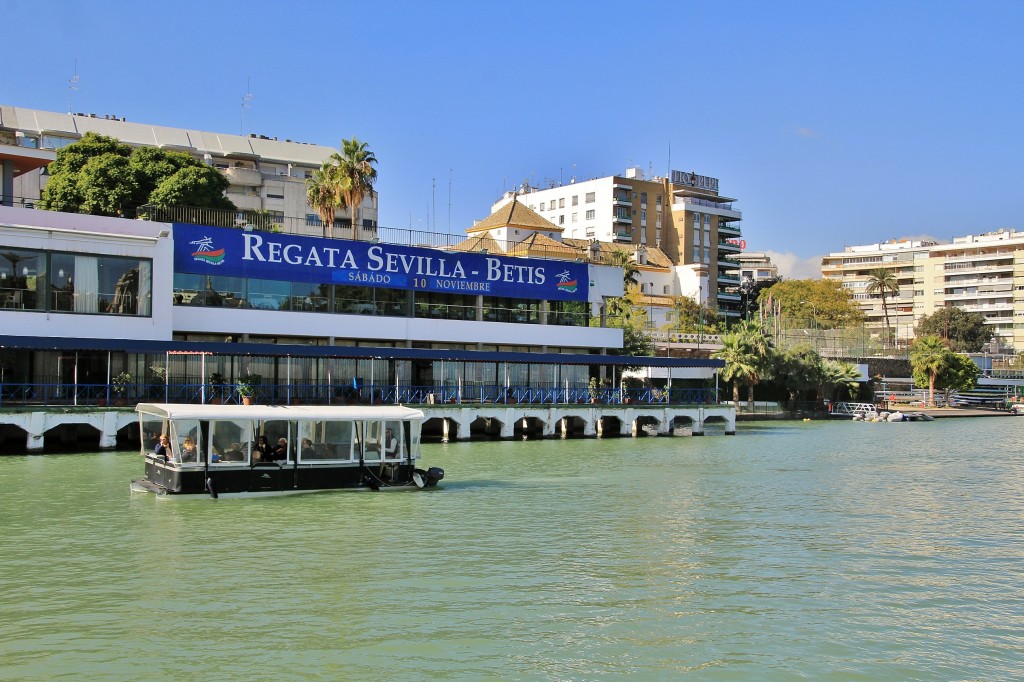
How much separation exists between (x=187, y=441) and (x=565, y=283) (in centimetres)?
4056

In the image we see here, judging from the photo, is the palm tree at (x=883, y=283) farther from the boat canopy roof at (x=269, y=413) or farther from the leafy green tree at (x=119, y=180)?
the boat canopy roof at (x=269, y=413)

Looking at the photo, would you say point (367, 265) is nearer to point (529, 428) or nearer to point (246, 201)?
point (529, 428)

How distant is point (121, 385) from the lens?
47.2 m

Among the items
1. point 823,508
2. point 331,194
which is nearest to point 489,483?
point 823,508

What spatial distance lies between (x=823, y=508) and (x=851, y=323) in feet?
417

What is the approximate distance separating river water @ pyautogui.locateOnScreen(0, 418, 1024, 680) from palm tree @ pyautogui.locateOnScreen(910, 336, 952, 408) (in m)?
80.5

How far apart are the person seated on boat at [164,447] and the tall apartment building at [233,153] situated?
6967 cm

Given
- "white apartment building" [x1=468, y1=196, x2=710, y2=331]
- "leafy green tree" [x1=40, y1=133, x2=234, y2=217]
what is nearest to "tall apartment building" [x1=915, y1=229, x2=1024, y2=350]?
"white apartment building" [x1=468, y1=196, x2=710, y2=331]

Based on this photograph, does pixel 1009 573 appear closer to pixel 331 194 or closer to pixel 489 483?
pixel 489 483

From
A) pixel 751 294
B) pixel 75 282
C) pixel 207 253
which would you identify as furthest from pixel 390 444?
pixel 751 294

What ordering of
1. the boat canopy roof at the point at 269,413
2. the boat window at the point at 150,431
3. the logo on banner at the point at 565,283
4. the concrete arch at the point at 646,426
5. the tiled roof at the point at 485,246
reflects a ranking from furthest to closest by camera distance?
the tiled roof at the point at 485,246
the logo on banner at the point at 565,283
the concrete arch at the point at 646,426
the boat window at the point at 150,431
the boat canopy roof at the point at 269,413

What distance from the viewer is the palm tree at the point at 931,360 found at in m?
112

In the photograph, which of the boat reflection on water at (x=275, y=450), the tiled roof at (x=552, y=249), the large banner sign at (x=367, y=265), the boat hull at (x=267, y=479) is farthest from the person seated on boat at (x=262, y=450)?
the tiled roof at (x=552, y=249)

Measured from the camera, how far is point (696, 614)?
1872 centimetres
